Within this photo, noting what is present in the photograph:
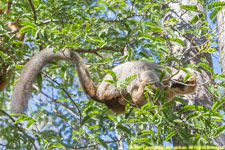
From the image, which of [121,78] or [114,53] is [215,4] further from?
[114,53]

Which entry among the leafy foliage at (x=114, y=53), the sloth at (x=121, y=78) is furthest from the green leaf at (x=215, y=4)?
the sloth at (x=121, y=78)

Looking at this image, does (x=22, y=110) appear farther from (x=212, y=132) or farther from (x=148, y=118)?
(x=212, y=132)

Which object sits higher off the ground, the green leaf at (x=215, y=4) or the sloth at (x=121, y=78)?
the green leaf at (x=215, y=4)

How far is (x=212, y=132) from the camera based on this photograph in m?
3.38

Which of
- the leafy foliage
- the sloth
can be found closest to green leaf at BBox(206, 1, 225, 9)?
the leafy foliage

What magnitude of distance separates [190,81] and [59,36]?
261cm

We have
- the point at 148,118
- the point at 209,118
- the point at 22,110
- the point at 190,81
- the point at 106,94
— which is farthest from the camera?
the point at 106,94

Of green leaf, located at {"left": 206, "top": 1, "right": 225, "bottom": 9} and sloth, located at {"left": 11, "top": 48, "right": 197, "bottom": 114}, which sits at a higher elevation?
green leaf, located at {"left": 206, "top": 1, "right": 225, "bottom": 9}

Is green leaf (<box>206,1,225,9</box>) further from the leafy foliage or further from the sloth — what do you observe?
the sloth

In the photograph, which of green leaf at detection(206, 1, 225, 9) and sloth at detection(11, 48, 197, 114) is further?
sloth at detection(11, 48, 197, 114)

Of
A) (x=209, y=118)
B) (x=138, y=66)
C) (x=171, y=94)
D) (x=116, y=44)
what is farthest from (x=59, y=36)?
(x=209, y=118)

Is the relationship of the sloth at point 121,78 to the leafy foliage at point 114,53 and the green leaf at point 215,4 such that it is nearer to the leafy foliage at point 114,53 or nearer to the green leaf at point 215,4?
the leafy foliage at point 114,53

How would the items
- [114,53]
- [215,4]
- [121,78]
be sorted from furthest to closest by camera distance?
[114,53] → [121,78] → [215,4]

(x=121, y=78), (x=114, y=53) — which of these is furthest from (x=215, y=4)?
(x=114, y=53)
